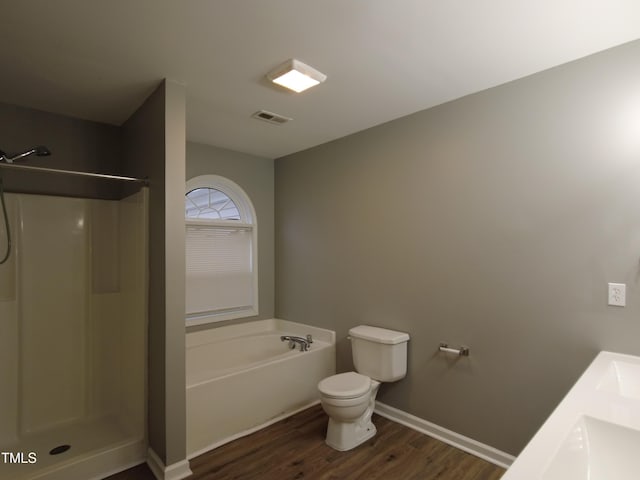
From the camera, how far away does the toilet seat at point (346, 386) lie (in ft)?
7.74

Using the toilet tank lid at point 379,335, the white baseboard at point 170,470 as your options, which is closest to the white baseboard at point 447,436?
the toilet tank lid at point 379,335

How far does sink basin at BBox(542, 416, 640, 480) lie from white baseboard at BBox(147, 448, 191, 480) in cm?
210

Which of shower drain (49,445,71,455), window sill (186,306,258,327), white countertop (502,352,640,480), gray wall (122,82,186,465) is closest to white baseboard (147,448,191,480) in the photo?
gray wall (122,82,186,465)

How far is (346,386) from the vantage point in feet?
8.08

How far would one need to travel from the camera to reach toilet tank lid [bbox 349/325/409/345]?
2620mm

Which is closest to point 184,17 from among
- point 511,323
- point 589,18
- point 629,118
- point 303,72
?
point 303,72

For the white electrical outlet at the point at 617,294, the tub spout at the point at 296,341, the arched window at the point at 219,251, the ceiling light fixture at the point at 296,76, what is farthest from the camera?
the arched window at the point at 219,251

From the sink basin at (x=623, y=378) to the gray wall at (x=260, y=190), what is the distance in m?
2.97

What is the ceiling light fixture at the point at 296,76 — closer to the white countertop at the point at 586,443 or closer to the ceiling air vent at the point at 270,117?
the ceiling air vent at the point at 270,117

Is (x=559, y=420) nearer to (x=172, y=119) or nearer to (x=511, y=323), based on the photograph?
(x=511, y=323)

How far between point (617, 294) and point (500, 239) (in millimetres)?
643

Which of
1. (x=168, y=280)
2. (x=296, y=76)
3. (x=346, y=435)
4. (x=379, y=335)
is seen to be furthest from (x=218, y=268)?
(x=296, y=76)

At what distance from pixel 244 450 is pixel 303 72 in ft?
8.14

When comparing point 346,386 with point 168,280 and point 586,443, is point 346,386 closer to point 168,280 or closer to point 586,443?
point 168,280
